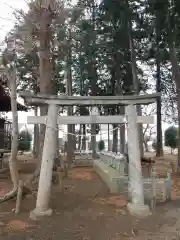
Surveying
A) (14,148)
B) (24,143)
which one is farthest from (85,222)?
(24,143)

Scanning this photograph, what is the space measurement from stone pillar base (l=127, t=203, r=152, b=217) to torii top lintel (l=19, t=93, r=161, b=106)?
2414 mm

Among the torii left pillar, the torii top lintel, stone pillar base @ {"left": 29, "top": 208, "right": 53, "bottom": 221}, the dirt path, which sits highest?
the torii top lintel

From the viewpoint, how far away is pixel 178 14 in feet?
45.5

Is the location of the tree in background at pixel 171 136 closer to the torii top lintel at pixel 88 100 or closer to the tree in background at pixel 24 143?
the tree in background at pixel 24 143

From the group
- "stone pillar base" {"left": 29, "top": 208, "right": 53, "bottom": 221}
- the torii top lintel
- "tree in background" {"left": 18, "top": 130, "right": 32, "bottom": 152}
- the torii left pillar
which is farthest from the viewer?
"tree in background" {"left": 18, "top": 130, "right": 32, "bottom": 152}

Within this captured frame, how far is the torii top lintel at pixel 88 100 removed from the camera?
6.67 m

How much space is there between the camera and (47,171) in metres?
6.62

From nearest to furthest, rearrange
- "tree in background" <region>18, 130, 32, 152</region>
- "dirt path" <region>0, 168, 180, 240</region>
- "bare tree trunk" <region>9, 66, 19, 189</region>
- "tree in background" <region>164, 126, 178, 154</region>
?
"dirt path" <region>0, 168, 180, 240</region>, "bare tree trunk" <region>9, 66, 19, 189</region>, "tree in background" <region>164, 126, 178, 154</region>, "tree in background" <region>18, 130, 32, 152</region>

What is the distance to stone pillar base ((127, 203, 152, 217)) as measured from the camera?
259 inches

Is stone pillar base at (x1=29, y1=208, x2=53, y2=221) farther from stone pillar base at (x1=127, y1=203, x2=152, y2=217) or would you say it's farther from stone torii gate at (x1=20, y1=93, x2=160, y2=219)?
stone pillar base at (x1=127, y1=203, x2=152, y2=217)

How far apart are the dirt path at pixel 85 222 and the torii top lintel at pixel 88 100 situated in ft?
8.44

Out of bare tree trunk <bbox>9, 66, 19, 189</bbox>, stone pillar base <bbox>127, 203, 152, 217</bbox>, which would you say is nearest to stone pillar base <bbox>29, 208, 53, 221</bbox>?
bare tree trunk <bbox>9, 66, 19, 189</bbox>

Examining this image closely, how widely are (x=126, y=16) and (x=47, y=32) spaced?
24.4 feet

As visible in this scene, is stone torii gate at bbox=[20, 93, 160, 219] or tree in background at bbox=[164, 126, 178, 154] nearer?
stone torii gate at bbox=[20, 93, 160, 219]
